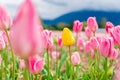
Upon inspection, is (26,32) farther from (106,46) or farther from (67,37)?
(67,37)

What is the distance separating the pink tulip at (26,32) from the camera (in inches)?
23.7

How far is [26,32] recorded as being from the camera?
0.61 m

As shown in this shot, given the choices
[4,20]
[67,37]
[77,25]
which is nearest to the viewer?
[4,20]

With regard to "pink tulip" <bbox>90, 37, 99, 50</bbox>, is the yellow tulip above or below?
above

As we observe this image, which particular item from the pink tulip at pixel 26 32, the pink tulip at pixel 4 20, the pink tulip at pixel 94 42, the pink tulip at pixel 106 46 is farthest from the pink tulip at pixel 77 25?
the pink tulip at pixel 26 32

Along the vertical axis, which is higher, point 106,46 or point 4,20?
point 4,20

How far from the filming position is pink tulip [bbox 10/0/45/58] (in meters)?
0.60

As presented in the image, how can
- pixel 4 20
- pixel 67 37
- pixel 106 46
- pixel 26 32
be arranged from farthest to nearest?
pixel 67 37
pixel 106 46
pixel 4 20
pixel 26 32

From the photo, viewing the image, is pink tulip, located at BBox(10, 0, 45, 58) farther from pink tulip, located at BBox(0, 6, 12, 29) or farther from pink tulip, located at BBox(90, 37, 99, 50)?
pink tulip, located at BBox(90, 37, 99, 50)

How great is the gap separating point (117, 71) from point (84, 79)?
77cm

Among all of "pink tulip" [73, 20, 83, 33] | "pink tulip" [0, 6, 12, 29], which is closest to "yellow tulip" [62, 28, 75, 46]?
"pink tulip" [0, 6, 12, 29]

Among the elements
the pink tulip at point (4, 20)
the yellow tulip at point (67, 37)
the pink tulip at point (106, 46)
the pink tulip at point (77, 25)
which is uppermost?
the pink tulip at point (77, 25)

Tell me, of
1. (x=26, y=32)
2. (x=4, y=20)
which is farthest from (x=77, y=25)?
(x=26, y=32)

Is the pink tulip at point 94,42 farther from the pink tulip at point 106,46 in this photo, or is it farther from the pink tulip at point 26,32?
the pink tulip at point 26,32
